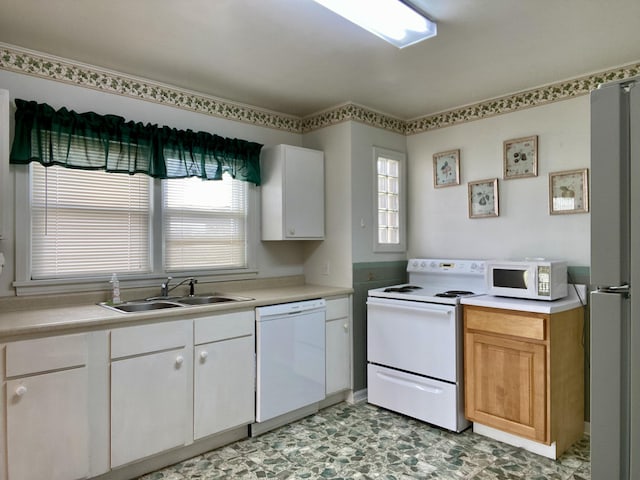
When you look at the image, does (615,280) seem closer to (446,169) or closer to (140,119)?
(446,169)

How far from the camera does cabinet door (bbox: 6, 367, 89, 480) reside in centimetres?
201

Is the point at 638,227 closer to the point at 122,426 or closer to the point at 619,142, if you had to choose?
the point at 619,142

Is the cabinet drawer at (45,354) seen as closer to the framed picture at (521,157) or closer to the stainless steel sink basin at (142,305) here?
the stainless steel sink basin at (142,305)

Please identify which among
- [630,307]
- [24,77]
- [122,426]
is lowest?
[122,426]

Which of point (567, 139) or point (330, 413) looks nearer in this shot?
point (567, 139)

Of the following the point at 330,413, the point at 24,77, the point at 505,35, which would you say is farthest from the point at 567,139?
the point at 24,77

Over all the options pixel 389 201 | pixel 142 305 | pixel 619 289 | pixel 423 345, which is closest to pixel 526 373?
pixel 423 345

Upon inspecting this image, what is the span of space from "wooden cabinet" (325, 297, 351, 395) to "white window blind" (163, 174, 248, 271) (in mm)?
861

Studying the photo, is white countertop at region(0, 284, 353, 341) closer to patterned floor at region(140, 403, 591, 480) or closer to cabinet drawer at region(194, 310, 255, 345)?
cabinet drawer at region(194, 310, 255, 345)

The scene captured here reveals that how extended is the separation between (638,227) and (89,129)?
2.86 meters

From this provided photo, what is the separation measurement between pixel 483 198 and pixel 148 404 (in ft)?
9.34

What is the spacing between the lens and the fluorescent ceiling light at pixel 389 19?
2.04 m

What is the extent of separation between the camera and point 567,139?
→ 307cm

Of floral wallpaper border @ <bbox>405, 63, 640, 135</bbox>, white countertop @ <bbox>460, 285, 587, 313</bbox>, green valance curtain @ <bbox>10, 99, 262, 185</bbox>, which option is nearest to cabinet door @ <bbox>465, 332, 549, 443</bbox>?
white countertop @ <bbox>460, 285, 587, 313</bbox>
